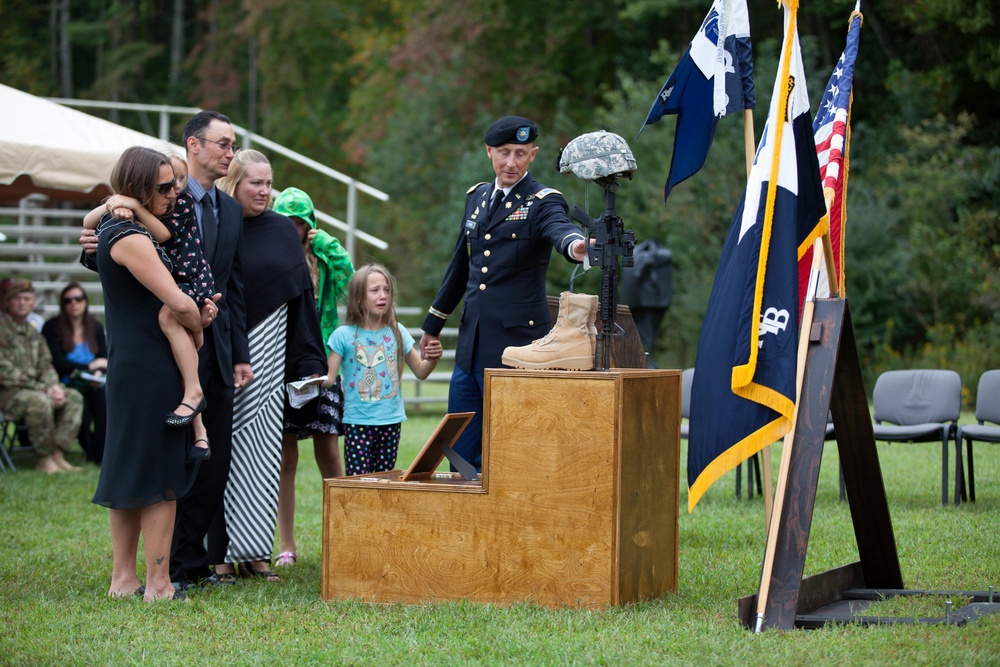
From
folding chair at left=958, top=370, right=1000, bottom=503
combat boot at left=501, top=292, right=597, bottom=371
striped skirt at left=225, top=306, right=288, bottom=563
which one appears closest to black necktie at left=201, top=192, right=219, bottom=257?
striped skirt at left=225, top=306, right=288, bottom=563

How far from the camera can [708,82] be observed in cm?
521

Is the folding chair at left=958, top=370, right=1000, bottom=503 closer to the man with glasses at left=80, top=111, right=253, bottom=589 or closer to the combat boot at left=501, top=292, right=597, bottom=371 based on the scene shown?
the combat boot at left=501, top=292, right=597, bottom=371

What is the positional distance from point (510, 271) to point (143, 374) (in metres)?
1.66

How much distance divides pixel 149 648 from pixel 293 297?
2.00 meters

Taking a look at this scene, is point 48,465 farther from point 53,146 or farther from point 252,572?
point 252,572

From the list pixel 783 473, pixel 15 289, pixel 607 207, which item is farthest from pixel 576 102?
pixel 783 473

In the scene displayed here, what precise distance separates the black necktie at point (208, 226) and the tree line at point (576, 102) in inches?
530

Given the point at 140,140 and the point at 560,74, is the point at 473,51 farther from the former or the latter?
the point at 140,140

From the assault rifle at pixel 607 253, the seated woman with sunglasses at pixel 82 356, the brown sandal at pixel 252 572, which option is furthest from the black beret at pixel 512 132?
the seated woman with sunglasses at pixel 82 356

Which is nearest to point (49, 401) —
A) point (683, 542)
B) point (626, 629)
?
point (683, 542)

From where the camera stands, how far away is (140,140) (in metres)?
9.21

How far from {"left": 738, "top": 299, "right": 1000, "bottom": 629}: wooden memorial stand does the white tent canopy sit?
5.23 metres

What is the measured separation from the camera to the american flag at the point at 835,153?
4816 millimetres

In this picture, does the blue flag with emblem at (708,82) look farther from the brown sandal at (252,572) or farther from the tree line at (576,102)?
the tree line at (576,102)
